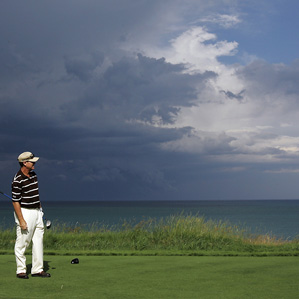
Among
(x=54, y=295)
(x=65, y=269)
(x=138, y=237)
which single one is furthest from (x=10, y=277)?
(x=138, y=237)

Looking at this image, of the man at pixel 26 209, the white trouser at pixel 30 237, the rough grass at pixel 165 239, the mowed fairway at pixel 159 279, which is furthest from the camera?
the rough grass at pixel 165 239

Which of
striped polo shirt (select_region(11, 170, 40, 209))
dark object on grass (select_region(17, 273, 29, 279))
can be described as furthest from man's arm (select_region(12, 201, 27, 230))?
dark object on grass (select_region(17, 273, 29, 279))

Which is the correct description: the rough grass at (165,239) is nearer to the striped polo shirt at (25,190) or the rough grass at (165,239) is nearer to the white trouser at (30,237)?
the white trouser at (30,237)

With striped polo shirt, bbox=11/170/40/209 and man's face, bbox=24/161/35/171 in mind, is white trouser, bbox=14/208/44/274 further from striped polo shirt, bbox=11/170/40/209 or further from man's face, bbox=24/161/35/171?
man's face, bbox=24/161/35/171

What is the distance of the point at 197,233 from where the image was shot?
15.8m

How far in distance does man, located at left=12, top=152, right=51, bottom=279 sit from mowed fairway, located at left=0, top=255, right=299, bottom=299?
0.32 metres

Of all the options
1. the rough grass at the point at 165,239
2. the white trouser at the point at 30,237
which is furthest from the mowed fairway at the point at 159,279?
the rough grass at the point at 165,239

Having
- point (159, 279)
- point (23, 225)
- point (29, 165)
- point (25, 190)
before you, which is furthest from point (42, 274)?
point (159, 279)

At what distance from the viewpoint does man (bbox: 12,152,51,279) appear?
299 inches

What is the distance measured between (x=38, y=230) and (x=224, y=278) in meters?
3.33

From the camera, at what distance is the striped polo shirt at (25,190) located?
24.9 feet

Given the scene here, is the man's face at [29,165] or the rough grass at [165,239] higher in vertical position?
the man's face at [29,165]

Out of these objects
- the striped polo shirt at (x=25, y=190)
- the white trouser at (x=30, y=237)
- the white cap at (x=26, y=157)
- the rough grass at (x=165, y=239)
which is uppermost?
the white cap at (x=26, y=157)

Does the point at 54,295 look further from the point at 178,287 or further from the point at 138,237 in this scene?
the point at 138,237
